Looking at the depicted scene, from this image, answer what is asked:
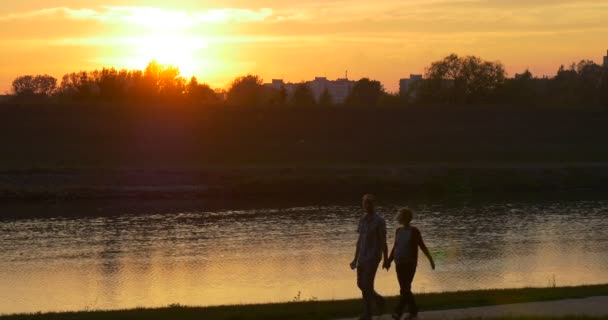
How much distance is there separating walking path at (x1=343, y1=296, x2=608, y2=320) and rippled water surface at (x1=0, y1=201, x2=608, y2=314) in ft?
19.9

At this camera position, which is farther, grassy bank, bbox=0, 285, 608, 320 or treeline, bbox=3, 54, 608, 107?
treeline, bbox=3, 54, 608, 107

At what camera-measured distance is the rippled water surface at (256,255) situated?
78.4ft

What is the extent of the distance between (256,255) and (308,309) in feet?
45.0

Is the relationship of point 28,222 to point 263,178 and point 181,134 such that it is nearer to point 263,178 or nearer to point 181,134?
point 263,178

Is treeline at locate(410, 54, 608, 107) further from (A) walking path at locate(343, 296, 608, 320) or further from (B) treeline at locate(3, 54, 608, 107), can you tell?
(A) walking path at locate(343, 296, 608, 320)

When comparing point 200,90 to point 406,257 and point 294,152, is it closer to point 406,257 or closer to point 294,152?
point 294,152

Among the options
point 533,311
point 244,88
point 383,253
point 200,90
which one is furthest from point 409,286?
point 244,88

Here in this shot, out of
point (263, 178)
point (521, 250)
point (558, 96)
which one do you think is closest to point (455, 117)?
point (263, 178)

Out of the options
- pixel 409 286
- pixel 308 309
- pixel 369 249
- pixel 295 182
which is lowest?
pixel 295 182

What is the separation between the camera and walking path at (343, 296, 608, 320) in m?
15.6

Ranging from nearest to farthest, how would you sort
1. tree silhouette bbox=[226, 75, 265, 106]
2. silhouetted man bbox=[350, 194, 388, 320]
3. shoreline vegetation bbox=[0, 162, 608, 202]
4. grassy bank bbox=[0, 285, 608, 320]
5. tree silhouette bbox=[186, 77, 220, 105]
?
silhouetted man bbox=[350, 194, 388, 320] < grassy bank bbox=[0, 285, 608, 320] < shoreline vegetation bbox=[0, 162, 608, 202] < tree silhouette bbox=[186, 77, 220, 105] < tree silhouette bbox=[226, 75, 265, 106]

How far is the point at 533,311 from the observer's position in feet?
52.8

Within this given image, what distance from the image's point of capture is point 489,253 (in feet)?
102

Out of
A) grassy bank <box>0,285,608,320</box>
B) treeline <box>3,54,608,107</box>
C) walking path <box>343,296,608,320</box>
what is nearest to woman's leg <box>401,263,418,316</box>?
walking path <box>343,296,608,320</box>
